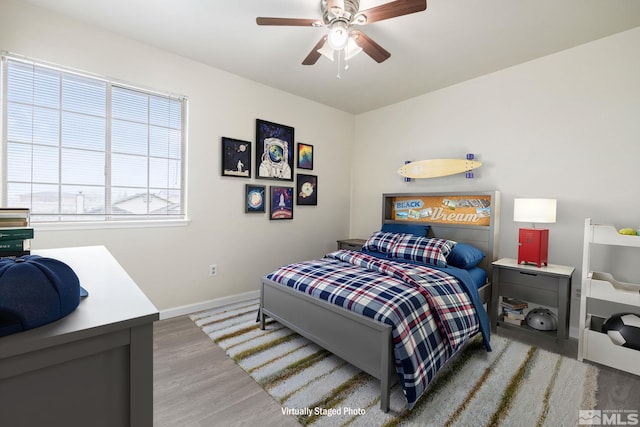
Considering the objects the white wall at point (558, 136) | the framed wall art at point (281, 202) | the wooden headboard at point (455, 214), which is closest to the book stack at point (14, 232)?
the framed wall art at point (281, 202)

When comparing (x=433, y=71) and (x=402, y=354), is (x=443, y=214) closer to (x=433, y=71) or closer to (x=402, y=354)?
(x=433, y=71)

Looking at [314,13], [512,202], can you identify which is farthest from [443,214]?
[314,13]

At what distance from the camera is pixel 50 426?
0.66m

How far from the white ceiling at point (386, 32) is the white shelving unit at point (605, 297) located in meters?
1.57

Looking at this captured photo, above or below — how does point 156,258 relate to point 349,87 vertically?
below

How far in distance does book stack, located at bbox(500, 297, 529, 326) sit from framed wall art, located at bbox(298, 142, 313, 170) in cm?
277

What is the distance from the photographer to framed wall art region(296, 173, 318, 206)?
12.8 feet

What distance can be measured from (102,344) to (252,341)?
1.88 meters

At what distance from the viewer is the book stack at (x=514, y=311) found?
2693 mm

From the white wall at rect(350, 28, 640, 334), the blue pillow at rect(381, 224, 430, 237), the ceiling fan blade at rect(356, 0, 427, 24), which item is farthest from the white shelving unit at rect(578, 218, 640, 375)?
the ceiling fan blade at rect(356, 0, 427, 24)

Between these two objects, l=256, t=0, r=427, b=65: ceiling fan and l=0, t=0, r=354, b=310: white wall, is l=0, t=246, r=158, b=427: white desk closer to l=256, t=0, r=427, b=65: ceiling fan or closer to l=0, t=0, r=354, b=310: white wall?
l=256, t=0, r=427, b=65: ceiling fan

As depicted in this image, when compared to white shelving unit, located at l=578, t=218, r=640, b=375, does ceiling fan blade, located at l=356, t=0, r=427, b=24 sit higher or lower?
higher

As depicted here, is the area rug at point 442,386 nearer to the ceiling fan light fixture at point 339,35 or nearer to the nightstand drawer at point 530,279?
the nightstand drawer at point 530,279

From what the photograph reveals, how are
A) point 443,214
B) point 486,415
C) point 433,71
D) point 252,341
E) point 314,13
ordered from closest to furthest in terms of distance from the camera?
point 486,415
point 314,13
point 252,341
point 433,71
point 443,214
